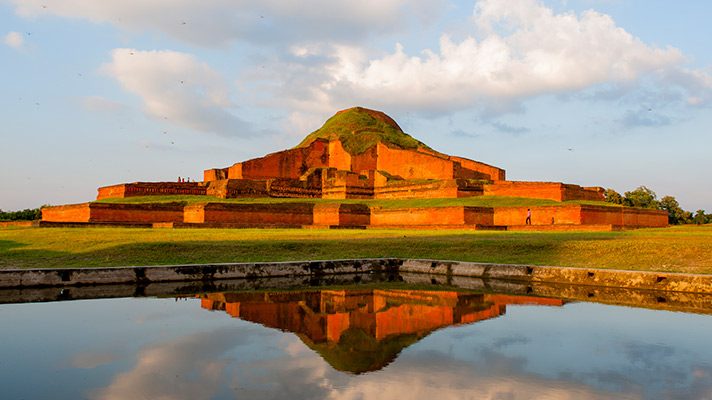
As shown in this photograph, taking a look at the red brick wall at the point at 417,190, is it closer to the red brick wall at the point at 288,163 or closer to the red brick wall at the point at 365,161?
the red brick wall at the point at 365,161

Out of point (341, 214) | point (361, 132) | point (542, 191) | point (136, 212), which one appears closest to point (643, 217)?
point (542, 191)

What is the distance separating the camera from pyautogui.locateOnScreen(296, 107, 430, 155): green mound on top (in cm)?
3203

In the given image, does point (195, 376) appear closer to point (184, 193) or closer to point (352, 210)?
point (352, 210)

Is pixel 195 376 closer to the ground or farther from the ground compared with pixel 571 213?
closer to the ground

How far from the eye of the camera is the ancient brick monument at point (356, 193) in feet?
60.2

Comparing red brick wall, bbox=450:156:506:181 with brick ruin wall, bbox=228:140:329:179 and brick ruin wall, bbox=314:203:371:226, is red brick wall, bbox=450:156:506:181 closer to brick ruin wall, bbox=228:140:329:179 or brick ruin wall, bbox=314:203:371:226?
brick ruin wall, bbox=228:140:329:179

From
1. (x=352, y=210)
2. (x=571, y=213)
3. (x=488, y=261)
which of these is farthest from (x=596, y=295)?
(x=352, y=210)

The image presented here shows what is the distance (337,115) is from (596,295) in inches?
1314

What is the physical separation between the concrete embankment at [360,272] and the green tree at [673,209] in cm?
2811

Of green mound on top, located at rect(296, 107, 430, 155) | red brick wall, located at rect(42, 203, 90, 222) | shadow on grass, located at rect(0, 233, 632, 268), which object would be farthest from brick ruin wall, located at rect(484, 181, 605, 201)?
red brick wall, located at rect(42, 203, 90, 222)

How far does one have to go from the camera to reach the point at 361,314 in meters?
5.52

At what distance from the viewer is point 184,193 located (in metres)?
24.9

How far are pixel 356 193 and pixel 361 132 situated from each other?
8833 millimetres

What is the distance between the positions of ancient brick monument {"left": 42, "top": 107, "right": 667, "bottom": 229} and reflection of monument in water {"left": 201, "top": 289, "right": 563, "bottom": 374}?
11178 millimetres
